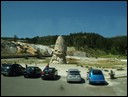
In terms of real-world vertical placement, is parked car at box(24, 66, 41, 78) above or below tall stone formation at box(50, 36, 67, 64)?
below

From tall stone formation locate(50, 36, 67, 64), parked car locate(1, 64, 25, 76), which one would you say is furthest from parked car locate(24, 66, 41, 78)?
tall stone formation locate(50, 36, 67, 64)

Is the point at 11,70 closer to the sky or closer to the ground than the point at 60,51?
closer to the ground

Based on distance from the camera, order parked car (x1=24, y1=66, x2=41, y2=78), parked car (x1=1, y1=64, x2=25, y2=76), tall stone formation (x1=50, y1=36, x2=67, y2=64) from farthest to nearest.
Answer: tall stone formation (x1=50, y1=36, x2=67, y2=64), parked car (x1=1, y1=64, x2=25, y2=76), parked car (x1=24, y1=66, x2=41, y2=78)

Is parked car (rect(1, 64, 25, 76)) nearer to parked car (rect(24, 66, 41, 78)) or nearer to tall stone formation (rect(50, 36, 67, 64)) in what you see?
parked car (rect(24, 66, 41, 78))

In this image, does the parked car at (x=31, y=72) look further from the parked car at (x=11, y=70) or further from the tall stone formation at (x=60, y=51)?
the tall stone formation at (x=60, y=51)

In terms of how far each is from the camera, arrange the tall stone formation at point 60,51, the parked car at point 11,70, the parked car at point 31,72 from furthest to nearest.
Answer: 1. the tall stone formation at point 60,51
2. the parked car at point 11,70
3. the parked car at point 31,72

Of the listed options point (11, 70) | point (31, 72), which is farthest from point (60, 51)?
point (31, 72)

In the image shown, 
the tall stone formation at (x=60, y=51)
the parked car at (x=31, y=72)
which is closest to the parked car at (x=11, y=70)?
the parked car at (x=31, y=72)

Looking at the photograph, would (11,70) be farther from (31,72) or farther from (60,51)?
(60,51)

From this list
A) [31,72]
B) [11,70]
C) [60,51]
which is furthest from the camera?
[60,51]

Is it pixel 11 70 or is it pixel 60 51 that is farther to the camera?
pixel 60 51

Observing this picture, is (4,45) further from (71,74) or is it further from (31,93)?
(31,93)

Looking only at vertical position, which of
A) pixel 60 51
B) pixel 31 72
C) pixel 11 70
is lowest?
pixel 31 72

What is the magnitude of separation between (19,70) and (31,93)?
16.2 meters
